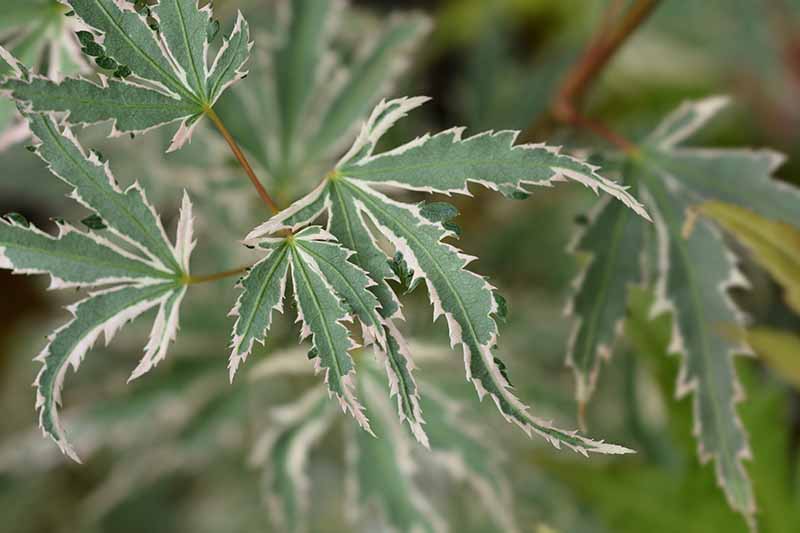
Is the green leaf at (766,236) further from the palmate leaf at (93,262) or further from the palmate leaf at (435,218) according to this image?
the palmate leaf at (93,262)

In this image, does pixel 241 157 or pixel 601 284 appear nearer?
pixel 241 157

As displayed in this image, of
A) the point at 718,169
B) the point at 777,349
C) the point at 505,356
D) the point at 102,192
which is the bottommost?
the point at 505,356

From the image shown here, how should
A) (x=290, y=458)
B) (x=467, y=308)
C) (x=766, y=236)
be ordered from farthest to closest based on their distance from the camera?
1. (x=290, y=458)
2. (x=766, y=236)
3. (x=467, y=308)

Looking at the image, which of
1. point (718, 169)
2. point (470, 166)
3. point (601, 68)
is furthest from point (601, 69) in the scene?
point (470, 166)

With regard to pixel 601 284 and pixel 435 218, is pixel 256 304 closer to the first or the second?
pixel 435 218

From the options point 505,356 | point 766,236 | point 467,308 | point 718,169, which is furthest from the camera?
point 505,356

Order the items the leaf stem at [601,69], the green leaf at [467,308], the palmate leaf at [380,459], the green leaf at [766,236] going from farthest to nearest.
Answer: the palmate leaf at [380,459] < the leaf stem at [601,69] < the green leaf at [766,236] < the green leaf at [467,308]

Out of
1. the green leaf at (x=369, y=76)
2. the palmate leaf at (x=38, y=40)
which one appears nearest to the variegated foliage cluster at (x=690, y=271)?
the green leaf at (x=369, y=76)

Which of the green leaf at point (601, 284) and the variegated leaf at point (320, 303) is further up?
the variegated leaf at point (320, 303)
